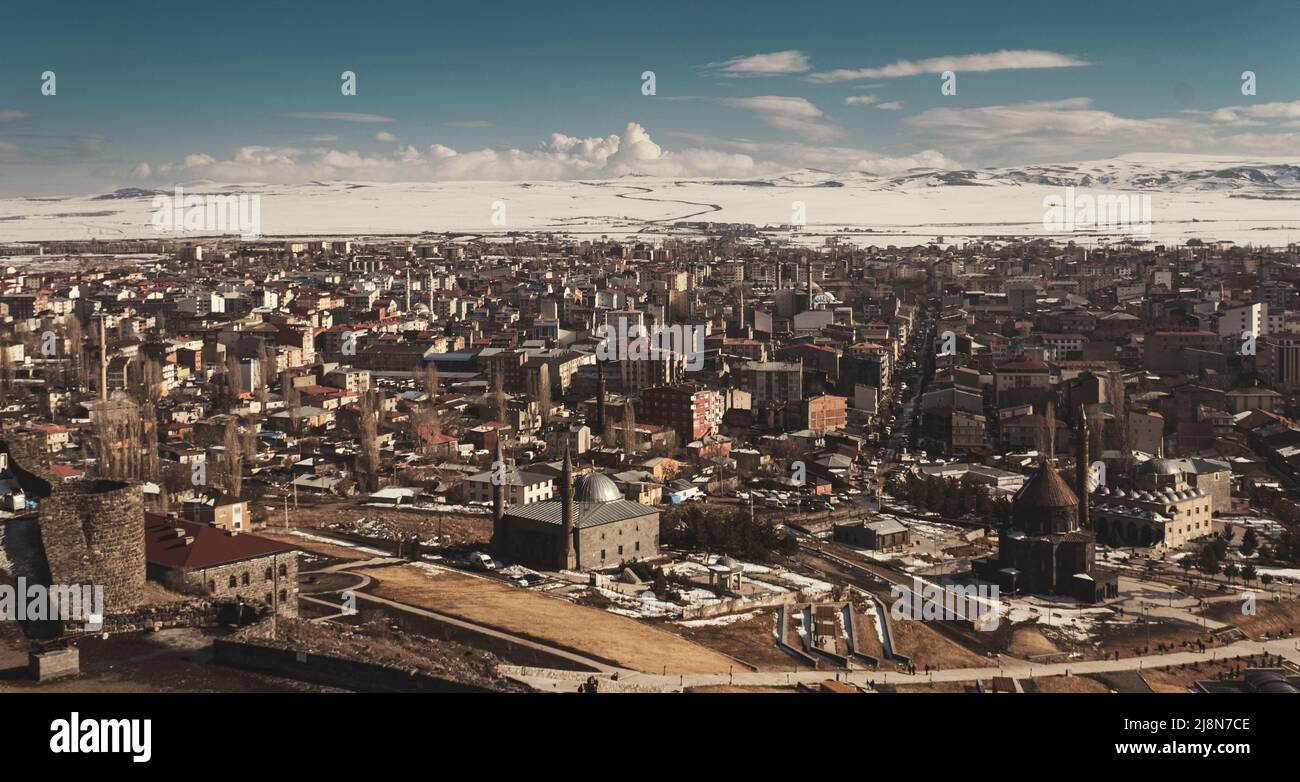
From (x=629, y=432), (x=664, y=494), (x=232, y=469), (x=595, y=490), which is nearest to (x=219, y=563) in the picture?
(x=595, y=490)

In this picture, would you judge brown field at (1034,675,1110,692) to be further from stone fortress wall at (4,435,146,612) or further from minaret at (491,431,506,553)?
stone fortress wall at (4,435,146,612)

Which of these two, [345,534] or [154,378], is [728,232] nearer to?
[154,378]

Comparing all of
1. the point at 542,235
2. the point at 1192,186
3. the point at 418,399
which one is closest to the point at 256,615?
the point at 418,399

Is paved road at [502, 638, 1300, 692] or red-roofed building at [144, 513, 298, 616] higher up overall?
red-roofed building at [144, 513, 298, 616]

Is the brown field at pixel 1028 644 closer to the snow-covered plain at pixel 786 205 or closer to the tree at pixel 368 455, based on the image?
the tree at pixel 368 455

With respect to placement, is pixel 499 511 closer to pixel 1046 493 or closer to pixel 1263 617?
pixel 1046 493

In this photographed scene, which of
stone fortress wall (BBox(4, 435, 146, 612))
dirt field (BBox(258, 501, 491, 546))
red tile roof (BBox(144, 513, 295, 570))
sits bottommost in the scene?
dirt field (BBox(258, 501, 491, 546))

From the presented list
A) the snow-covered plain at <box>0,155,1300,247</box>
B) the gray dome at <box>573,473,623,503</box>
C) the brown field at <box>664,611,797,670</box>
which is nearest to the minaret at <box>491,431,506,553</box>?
the gray dome at <box>573,473,623,503</box>
